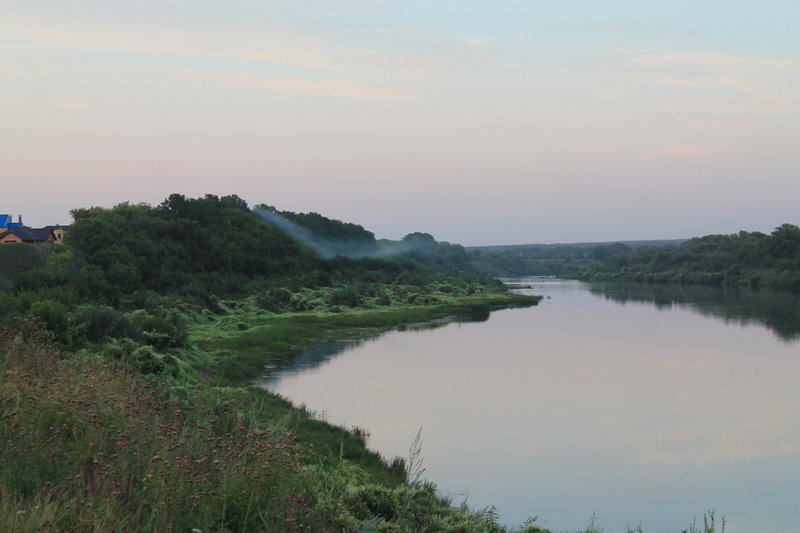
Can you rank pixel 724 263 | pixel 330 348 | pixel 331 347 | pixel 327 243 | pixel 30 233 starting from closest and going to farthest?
1. pixel 330 348
2. pixel 331 347
3. pixel 30 233
4. pixel 327 243
5. pixel 724 263

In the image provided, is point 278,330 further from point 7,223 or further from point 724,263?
point 724,263

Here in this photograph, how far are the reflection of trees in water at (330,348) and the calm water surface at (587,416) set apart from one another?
26 cm

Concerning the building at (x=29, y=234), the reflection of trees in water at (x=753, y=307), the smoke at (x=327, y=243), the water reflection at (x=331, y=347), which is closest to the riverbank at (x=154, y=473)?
the water reflection at (x=331, y=347)

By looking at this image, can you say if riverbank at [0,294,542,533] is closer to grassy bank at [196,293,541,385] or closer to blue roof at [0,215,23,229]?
grassy bank at [196,293,541,385]

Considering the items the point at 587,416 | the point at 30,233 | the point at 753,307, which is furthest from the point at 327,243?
the point at 587,416

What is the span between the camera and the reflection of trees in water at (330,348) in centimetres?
2889

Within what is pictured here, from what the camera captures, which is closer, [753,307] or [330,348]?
[330,348]

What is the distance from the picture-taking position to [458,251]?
195500mm

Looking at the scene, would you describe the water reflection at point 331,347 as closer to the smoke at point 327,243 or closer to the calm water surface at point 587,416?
the calm water surface at point 587,416

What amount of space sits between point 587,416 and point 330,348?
668 inches

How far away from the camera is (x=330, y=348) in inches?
1432

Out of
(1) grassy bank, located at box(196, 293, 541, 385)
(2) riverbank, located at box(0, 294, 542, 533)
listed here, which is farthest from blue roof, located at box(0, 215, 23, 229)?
(2) riverbank, located at box(0, 294, 542, 533)

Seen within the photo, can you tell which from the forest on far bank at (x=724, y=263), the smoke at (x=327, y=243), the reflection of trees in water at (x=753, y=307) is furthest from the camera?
the smoke at (x=327, y=243)

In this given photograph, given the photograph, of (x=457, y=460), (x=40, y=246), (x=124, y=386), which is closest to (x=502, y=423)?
(x=457, y=460)
